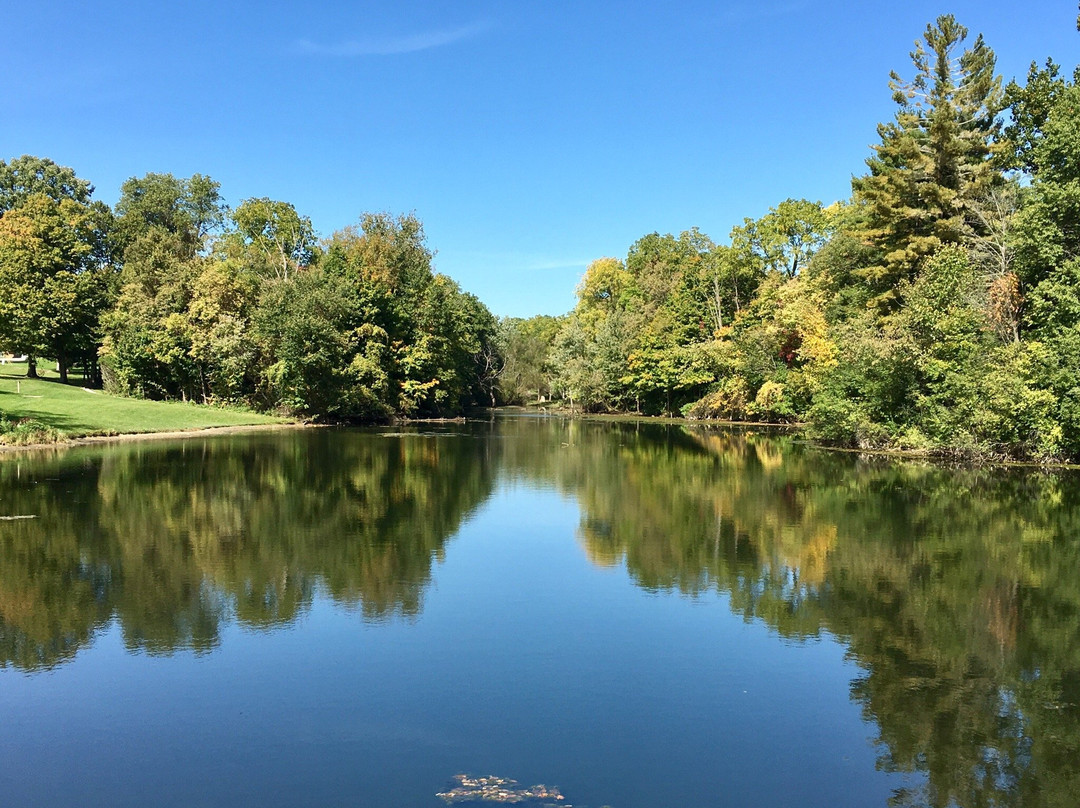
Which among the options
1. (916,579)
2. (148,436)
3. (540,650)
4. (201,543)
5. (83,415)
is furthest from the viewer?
(83,415)

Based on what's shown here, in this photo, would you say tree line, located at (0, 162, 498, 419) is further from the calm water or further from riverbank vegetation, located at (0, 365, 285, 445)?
Result: the calm water

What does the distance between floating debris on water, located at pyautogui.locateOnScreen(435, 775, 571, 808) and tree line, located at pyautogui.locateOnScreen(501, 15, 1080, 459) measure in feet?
90.2

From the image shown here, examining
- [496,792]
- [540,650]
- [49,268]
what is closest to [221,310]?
[49,268]

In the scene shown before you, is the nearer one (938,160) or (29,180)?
(938,160)

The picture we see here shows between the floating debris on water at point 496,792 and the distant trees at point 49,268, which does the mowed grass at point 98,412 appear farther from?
the floating debris on water at point 496,792

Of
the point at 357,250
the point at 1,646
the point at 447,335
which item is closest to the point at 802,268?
the point at 447,335

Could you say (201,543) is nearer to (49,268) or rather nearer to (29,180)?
(49,268)

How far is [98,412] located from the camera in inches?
1734

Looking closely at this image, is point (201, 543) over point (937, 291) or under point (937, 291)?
under

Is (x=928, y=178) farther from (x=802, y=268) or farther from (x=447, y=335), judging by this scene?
(x=447, y=335)

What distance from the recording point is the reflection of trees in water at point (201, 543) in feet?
36.6

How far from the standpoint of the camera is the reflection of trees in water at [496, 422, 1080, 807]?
7.48m

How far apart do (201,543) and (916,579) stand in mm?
13225

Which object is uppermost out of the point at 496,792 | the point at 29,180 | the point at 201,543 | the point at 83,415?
the point at 29,180
